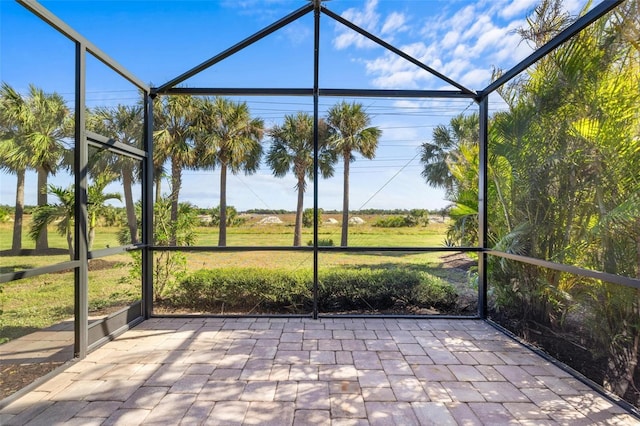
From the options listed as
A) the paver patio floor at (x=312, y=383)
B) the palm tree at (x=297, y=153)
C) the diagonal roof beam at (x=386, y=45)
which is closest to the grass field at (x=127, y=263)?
the paver patio floor at (x=312, y=383)

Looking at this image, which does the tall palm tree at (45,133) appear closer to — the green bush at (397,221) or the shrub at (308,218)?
the shrub at (308,218)

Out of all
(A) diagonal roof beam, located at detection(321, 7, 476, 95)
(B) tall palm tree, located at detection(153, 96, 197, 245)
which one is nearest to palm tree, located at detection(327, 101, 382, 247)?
(A) diagonal roof beam, located at detection(321, 7, 476, 95)

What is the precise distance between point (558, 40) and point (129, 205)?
4.35 m

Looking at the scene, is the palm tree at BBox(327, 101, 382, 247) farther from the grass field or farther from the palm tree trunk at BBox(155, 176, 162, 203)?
the palm tree trunk at BBox(155, 176, 162, 203)

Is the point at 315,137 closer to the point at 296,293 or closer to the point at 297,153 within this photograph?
the point at 297,153

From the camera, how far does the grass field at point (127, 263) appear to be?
2.22 meters

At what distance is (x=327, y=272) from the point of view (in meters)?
4.52

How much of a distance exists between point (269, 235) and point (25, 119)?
2784 mm

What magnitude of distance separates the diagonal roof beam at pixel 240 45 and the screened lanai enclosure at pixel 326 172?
22 mm

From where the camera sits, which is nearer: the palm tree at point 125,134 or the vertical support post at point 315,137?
the palm tree at point 125,134

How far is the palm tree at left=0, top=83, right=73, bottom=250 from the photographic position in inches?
83.7

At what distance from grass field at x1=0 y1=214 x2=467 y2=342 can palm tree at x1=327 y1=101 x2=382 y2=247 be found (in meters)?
1.03

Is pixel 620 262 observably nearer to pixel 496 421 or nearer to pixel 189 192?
pixel 496 421

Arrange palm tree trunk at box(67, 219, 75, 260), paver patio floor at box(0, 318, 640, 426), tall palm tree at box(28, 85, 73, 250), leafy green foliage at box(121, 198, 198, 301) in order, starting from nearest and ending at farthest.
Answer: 1. paver patio floor at box(0, 318, 640, 426)
2. tall palm tree at box(28, 85, 73, 250)
3. palm tree trunk at box(67, 219, 75, 260)
4. leafy green foliage at box(121, 198, 198, 301)
